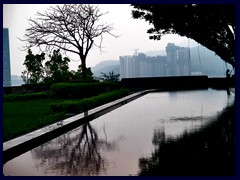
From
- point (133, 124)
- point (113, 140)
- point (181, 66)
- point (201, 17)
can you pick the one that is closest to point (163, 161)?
point (113, 140)

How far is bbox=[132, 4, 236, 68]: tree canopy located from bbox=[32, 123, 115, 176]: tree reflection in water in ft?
21.1

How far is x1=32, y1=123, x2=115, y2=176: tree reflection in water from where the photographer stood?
218 inches

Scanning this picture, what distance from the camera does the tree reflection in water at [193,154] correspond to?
5203 mm

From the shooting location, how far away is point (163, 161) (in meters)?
5.70

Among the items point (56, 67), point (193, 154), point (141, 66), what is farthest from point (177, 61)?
point (193, 154)

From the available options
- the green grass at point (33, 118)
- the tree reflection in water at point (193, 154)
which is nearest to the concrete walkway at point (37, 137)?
the green grass at point (33, 118)

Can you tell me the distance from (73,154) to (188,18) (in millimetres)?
8760

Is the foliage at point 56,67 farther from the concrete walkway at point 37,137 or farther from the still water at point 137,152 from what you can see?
the still water at point 137,152

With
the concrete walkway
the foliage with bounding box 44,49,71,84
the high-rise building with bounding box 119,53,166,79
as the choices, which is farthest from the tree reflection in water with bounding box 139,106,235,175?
the high-rise building with bounding box 119,53,166,79

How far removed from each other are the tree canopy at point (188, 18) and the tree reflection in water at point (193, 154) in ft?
19.3

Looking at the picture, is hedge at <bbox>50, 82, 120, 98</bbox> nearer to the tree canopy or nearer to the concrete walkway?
the tree canopy

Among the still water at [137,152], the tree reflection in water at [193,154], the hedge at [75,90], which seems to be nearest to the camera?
the tree reflection in water at [193,154]

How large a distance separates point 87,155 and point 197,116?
5.86m

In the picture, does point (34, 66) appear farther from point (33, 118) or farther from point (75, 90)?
point (33, 118)
